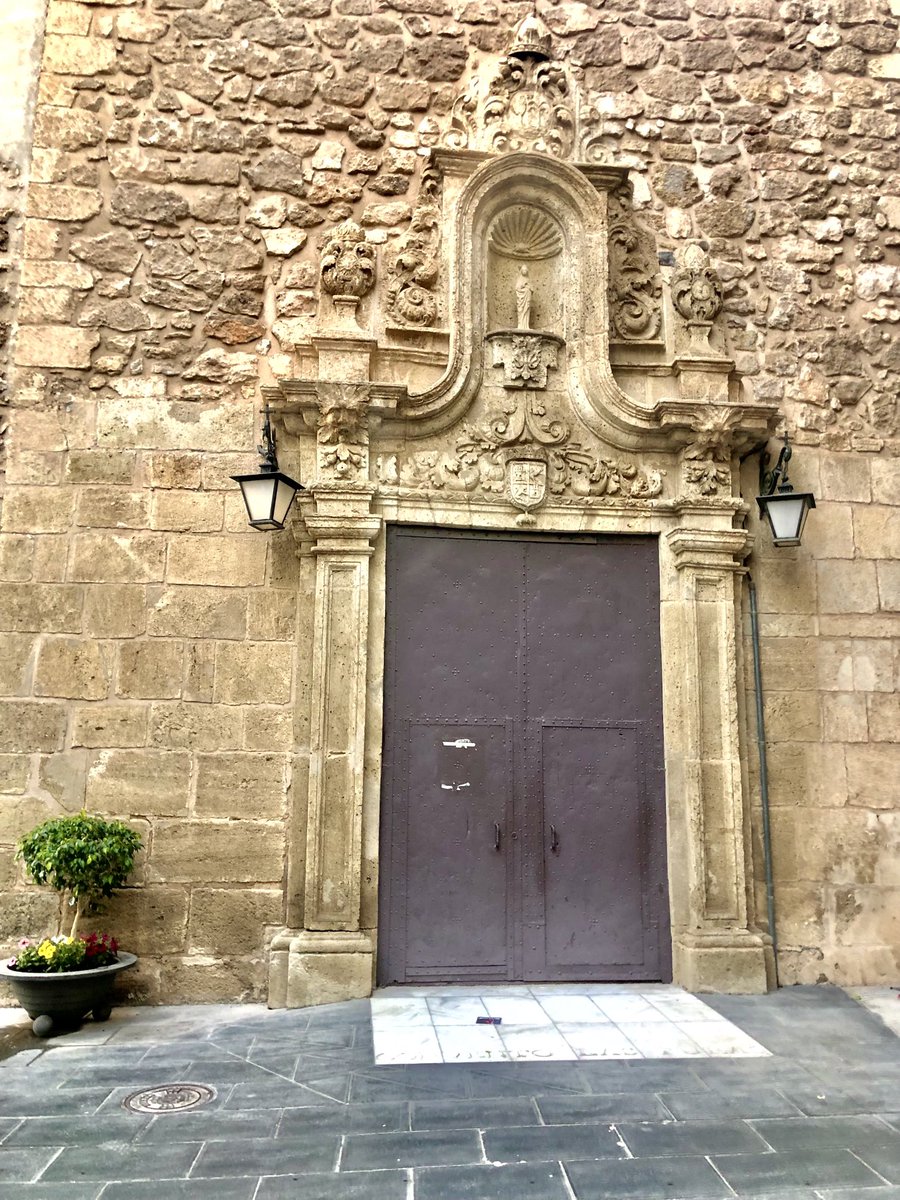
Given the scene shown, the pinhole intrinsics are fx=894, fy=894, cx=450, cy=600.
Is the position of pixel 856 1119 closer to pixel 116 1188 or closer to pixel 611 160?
pixel 116 1188

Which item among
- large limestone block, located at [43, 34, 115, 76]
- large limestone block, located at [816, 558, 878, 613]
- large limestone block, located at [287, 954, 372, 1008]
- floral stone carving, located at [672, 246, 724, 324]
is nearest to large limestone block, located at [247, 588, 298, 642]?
large limestone block, located at [287, 954, 372, 1008]

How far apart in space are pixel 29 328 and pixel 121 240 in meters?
0.74

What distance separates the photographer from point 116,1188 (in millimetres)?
2676

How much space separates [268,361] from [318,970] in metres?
3.34

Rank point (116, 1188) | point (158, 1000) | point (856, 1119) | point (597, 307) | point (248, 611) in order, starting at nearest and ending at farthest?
point (116, 1188)
point (856, 1119)
point (158, 1000)
point (248, 611)
point (597, 307)

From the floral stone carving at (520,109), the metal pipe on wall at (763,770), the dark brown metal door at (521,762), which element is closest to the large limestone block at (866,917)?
the metal pipe on wall at (763,770)

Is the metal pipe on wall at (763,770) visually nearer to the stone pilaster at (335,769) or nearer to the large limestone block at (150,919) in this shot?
the stone pilaster at (335,769)

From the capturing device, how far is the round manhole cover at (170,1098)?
322 centimetres

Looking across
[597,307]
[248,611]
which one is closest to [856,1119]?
[248,611]

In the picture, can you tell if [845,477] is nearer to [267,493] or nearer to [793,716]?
[793,716]

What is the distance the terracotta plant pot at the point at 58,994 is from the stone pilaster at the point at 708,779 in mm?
2948

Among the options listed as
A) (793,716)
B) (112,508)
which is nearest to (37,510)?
(112,508)

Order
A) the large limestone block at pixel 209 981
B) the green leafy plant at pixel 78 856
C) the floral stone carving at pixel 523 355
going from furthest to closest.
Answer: the floral stone carving at pixel 523 355 → the large limestone block at pixel 209 981 → the green leafy plant at pixel 78 856

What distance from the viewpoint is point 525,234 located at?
565cm
